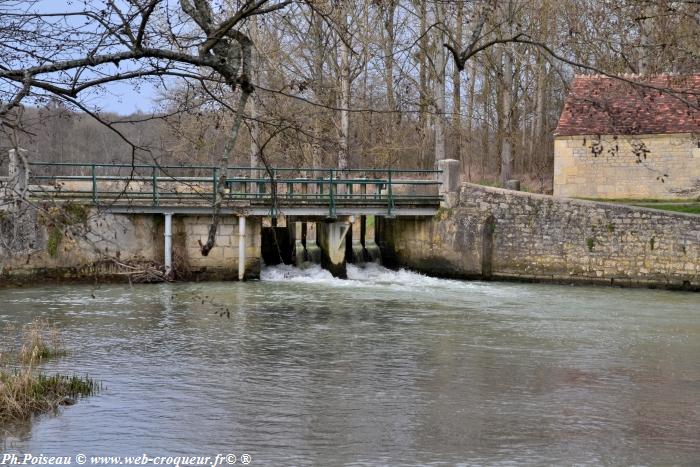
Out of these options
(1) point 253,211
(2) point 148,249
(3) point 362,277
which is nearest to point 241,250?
(1) point 253,211

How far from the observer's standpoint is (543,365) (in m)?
11.8

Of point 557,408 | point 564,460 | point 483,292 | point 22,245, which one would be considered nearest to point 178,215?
point 22,245

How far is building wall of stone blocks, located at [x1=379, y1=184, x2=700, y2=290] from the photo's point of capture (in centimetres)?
2038

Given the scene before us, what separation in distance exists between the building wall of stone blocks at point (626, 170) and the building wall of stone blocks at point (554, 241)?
18.3 ft

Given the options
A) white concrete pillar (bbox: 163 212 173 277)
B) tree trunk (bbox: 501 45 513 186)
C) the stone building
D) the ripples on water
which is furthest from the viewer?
tree trunk (bbox: 501 45 513 186)

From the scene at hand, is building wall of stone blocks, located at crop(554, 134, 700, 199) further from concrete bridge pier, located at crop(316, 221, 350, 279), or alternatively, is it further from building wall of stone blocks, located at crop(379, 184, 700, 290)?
→ concrete bridge pier, located at crop(316, 221, 350, 279)

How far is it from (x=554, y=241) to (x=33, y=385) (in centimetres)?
1477

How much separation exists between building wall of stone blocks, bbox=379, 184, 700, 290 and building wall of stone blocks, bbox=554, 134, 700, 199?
5584 millimetres

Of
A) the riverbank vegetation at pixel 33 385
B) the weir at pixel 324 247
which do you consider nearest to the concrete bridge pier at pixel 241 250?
the weir at pixel 324 247

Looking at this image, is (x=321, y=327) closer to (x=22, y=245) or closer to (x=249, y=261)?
(x=249, y=261)

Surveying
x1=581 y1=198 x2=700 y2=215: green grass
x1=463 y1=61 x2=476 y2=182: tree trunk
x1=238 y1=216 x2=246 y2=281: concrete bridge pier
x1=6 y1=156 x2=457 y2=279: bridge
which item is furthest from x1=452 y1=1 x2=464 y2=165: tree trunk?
x1=238 y1=216 x2=246 y2=281: concrete bridge pier

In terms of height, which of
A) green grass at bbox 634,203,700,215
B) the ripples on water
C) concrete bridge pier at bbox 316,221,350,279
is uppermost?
green grass at bbox 634,203,700,215

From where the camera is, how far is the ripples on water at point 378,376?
8.02 meters

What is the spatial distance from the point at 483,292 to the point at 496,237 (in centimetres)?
275
